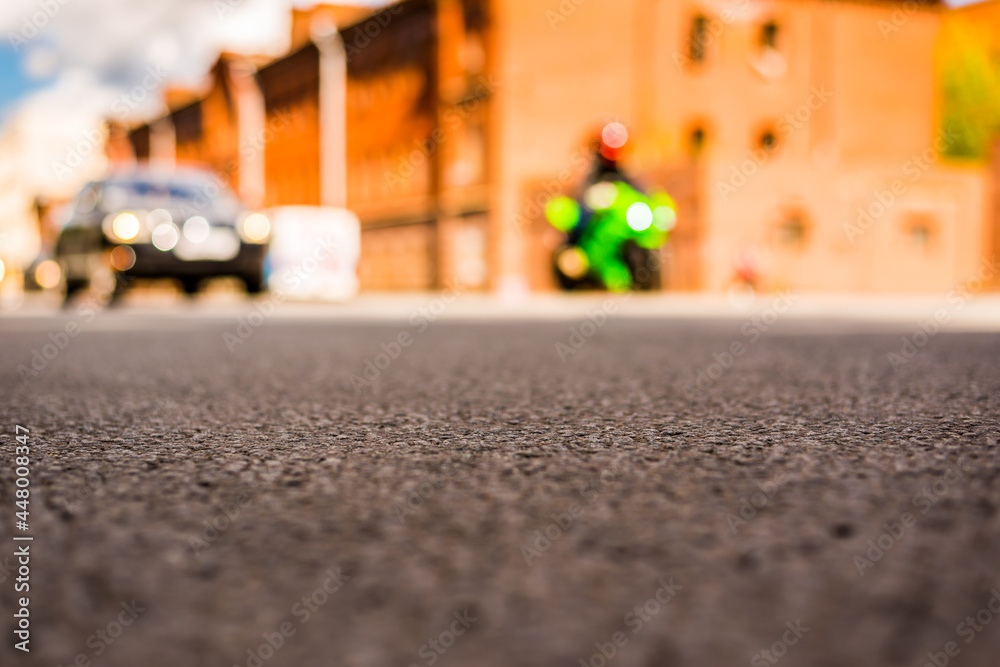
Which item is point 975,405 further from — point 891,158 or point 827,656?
point 891,158

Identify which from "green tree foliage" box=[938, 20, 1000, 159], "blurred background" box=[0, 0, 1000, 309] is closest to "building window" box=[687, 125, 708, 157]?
"blurred background" box=[0, 0, 1000, 309]

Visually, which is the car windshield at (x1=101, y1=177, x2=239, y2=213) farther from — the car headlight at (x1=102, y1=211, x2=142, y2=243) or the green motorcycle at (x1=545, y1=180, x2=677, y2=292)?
the green motorcycle at (x1=545, y1=180, x2=677, y2=292)

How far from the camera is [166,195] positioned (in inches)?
519

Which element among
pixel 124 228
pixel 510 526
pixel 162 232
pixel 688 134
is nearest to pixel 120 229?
pixel 124 228

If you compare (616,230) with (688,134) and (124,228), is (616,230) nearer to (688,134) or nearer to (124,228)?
(124,228)

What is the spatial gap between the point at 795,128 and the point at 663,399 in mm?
31794

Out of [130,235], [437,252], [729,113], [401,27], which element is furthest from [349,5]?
[130,235]

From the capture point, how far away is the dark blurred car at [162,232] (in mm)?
12734

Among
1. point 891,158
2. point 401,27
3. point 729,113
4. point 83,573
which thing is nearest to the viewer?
point 83,573

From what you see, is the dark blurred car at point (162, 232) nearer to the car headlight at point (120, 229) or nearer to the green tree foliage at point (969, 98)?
the car headlight at point (120, 229)

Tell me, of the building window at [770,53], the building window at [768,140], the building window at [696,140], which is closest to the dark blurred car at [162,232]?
the building window at [696,140]

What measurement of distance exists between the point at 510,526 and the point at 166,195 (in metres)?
12.0

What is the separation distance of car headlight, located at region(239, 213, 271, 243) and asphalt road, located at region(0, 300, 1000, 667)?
28.8ft

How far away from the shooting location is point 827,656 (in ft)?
4.17
